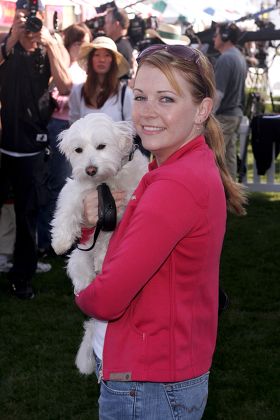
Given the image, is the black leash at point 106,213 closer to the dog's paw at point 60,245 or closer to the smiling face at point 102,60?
the dog's paw at point 60,245

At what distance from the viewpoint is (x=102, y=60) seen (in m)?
5.90

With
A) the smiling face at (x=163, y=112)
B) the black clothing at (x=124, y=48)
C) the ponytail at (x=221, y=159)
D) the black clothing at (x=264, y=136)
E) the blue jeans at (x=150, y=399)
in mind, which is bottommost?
the black clothing at (x=264, y=136)

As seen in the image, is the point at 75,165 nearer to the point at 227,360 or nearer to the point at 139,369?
the point at 139,369

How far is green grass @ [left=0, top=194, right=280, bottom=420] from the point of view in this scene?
3939mm

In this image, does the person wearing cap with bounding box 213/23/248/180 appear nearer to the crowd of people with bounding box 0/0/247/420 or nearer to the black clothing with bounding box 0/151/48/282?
the black clothing with bounding box 0/151/48/282

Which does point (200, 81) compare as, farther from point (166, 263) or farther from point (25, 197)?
point (25, 197)

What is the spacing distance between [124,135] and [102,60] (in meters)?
3.17

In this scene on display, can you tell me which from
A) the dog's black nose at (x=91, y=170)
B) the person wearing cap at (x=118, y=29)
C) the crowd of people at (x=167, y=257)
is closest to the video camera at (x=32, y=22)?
the dog's black nose at (x=91, y=170)

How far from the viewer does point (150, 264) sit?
1508 mm

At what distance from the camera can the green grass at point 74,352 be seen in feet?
12.9

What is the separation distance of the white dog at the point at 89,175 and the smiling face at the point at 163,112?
3.33 feet

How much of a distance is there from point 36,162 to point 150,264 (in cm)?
404

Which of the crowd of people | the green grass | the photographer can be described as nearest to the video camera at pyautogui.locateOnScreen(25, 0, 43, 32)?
the photographer

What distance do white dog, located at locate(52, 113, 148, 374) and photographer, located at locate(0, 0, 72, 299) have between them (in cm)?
253
